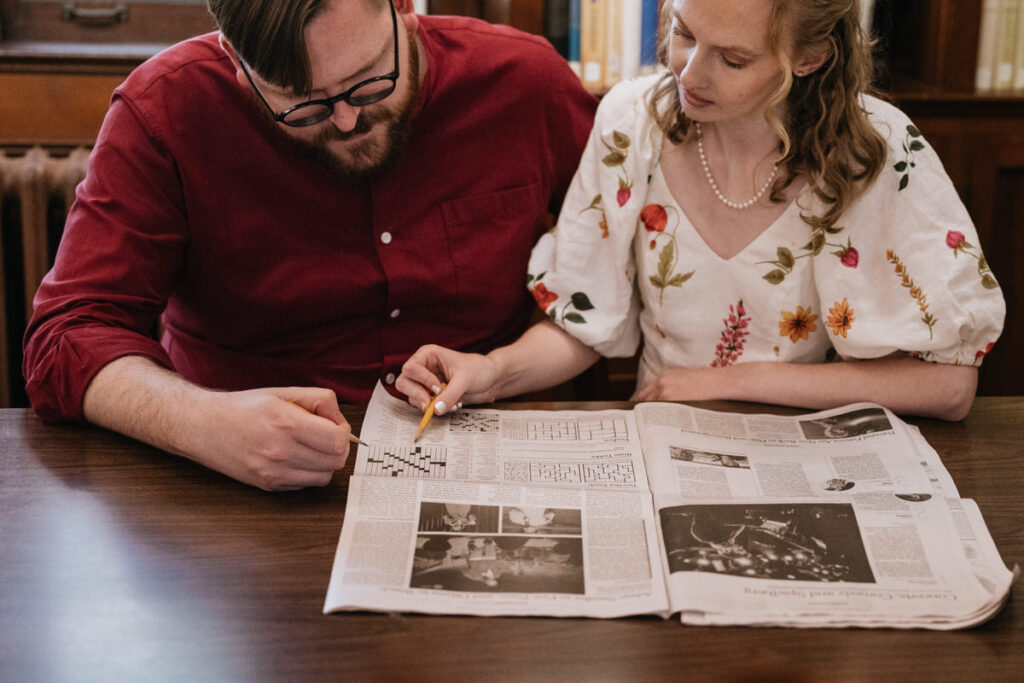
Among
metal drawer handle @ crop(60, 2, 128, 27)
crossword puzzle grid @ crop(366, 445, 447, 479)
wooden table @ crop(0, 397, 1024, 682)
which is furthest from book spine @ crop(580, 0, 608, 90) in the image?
wooden table @ crop(0, 397, 1024, 682)

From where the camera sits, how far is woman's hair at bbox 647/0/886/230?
1275 mm

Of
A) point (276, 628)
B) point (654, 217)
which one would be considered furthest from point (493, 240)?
point (276, 628)

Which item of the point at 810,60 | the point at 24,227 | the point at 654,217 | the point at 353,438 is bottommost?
the point at 24,227

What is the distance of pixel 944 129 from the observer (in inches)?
80.8

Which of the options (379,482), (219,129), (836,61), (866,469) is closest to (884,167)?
(836,61)

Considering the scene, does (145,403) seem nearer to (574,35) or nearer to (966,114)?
(574,35)

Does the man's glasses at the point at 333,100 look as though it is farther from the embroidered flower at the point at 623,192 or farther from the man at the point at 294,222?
the embroidered flower at the point at 623,192

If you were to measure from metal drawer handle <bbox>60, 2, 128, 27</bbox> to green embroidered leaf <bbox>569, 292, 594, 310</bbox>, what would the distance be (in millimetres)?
1292

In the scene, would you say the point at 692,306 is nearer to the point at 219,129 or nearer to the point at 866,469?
the point at 866,469

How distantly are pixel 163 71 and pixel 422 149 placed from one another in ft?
1.24

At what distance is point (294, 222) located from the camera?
4.78ft

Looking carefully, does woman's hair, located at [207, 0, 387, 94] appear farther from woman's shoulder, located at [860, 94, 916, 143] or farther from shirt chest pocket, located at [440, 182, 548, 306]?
woman's shoulder, located at [860, 94, 916, 143]

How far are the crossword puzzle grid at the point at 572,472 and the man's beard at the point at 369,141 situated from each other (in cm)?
52

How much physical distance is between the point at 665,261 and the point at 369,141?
17.7 inches
